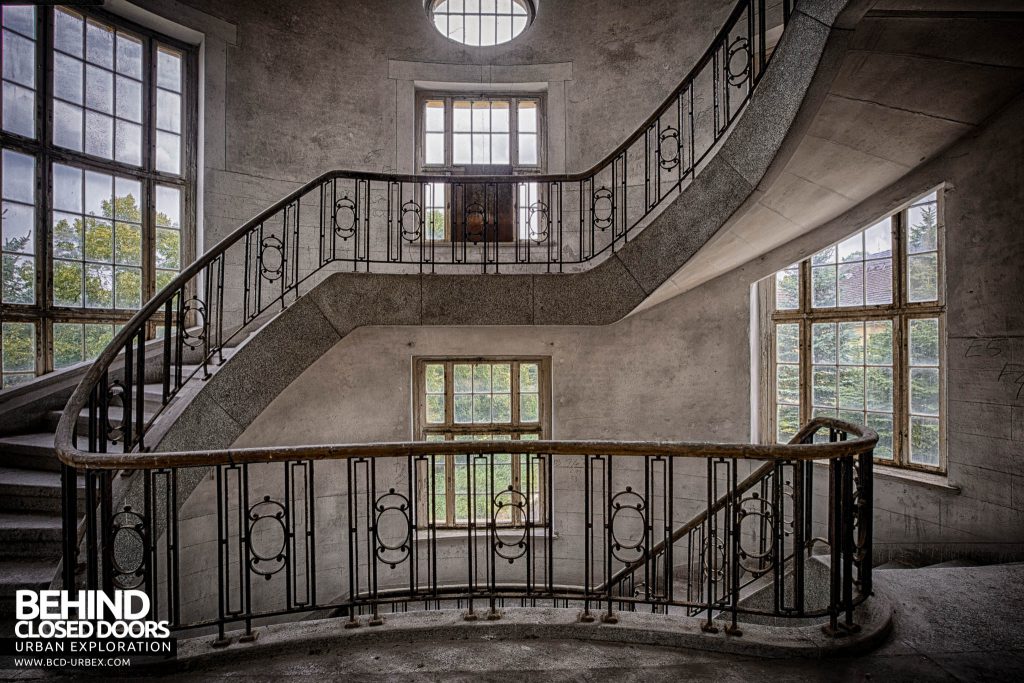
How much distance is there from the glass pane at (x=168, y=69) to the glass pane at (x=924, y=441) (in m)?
7.45

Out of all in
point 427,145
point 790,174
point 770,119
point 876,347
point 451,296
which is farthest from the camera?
point 427,145

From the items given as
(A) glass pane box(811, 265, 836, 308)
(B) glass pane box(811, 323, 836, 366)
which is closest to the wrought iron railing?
(B) glass pane box(811, 323, 836, 366)

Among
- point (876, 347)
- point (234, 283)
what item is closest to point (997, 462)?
point (876, 347)

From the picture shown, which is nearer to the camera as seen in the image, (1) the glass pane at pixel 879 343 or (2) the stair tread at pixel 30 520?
(2) the stair tread at pixel 30 520

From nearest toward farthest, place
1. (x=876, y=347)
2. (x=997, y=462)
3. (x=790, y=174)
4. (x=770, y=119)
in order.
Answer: (x=770, y=119) → (x=790, y=174) → (x=997, y=462) → (x=876, y=347)

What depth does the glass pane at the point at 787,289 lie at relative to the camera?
540cm

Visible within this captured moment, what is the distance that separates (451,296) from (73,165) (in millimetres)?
3477

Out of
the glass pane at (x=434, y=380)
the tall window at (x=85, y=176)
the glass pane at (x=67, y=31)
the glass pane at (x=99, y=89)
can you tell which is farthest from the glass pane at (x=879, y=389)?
the glass pane at (x=67, y=31)

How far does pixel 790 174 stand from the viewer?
3.35m

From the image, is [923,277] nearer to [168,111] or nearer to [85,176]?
[168,111]

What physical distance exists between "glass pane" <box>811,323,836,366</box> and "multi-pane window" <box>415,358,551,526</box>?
8.85 feet

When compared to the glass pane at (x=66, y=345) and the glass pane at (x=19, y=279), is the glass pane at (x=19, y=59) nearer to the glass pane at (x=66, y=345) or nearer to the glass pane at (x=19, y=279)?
the glass pane at (x=19, y=279)

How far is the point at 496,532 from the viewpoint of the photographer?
477 cm

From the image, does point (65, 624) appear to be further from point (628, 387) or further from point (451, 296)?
point (628, 387)
